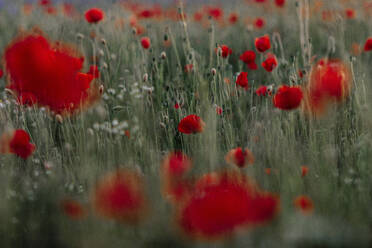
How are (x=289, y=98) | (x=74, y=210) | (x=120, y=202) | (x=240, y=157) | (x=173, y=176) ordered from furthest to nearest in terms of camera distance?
(x=289, y=98), (x=240, y=157), (x=173, y=176), (x=74, y=210), (x=120, y=202)

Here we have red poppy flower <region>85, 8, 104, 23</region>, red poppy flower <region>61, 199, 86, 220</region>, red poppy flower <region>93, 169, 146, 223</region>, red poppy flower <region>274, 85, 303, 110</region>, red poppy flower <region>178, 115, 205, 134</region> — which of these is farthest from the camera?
red poppy flower <region>85, 8, 104, 23</region>

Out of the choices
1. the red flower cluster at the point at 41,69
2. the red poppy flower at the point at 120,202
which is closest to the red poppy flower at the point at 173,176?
the red poppy flower at the point at 120,202

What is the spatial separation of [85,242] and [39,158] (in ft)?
2.87

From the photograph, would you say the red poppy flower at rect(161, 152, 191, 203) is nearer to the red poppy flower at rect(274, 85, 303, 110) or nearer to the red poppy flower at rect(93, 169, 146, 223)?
the red poppy flower at rect(93, 169, 146, 223)

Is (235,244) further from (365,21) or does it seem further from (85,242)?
(365,21)

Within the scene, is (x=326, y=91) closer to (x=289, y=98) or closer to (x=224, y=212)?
(x=289, y=98)

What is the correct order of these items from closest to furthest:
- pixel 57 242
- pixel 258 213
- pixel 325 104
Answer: pixel 258 213
pixel 57 242
pixel 325 104

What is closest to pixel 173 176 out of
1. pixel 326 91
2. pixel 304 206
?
pixel 304 206

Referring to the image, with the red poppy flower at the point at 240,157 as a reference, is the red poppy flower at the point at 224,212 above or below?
below

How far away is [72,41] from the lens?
12.8 ft

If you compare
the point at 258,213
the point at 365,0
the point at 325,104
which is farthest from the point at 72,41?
the point at 365,0

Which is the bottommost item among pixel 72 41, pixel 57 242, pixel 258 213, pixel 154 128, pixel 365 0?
pixel 57 242

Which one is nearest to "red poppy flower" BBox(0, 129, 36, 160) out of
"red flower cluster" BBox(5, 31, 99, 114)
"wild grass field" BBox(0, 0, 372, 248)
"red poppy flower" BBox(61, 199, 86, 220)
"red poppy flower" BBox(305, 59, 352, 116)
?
"wild grass field" BBox(0, 0, 372, 248)

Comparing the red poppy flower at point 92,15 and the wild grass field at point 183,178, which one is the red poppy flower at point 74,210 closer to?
the wild grass field at point 183,178
